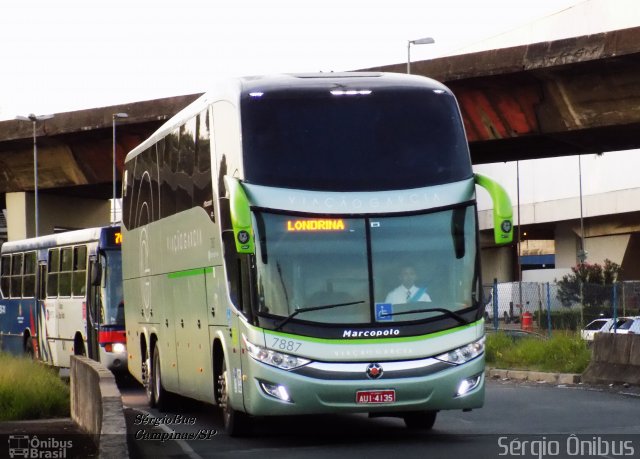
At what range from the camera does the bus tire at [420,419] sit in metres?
16.0

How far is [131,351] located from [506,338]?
11632mm

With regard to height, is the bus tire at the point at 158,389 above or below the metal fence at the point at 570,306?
below

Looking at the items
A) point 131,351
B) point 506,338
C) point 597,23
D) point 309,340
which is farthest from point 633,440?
point 597,23

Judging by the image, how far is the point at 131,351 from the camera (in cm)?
2327

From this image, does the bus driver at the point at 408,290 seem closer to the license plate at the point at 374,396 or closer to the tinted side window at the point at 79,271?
the license plate at the point at 374,396

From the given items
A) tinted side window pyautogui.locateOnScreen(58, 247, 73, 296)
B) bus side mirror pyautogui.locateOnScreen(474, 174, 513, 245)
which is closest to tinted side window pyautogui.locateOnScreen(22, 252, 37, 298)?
tinted side window pyautogui.locateOnScreen(58, 247, 73, 296)

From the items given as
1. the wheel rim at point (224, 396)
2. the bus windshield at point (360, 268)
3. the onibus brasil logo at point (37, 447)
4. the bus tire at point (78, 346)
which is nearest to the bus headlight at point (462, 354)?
the bus windshield at point (360, 268)

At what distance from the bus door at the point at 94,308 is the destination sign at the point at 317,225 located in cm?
1361

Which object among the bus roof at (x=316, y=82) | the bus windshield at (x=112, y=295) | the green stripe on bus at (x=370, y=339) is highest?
the bus roof at (x=316, y=82)

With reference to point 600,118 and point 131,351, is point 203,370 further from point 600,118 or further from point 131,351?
point 600,118

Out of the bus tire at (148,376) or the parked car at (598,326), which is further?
the parked car at (598,326)

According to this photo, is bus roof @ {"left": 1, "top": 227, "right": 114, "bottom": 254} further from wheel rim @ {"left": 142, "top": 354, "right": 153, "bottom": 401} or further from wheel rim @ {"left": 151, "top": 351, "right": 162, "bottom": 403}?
wheel rim @ {"left": 151, "top": 351, "right": 162, "bottom": 403}

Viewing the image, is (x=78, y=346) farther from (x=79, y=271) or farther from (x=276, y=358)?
(x=276, y=358)

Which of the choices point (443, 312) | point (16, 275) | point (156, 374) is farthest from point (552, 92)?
point (443, 312)
